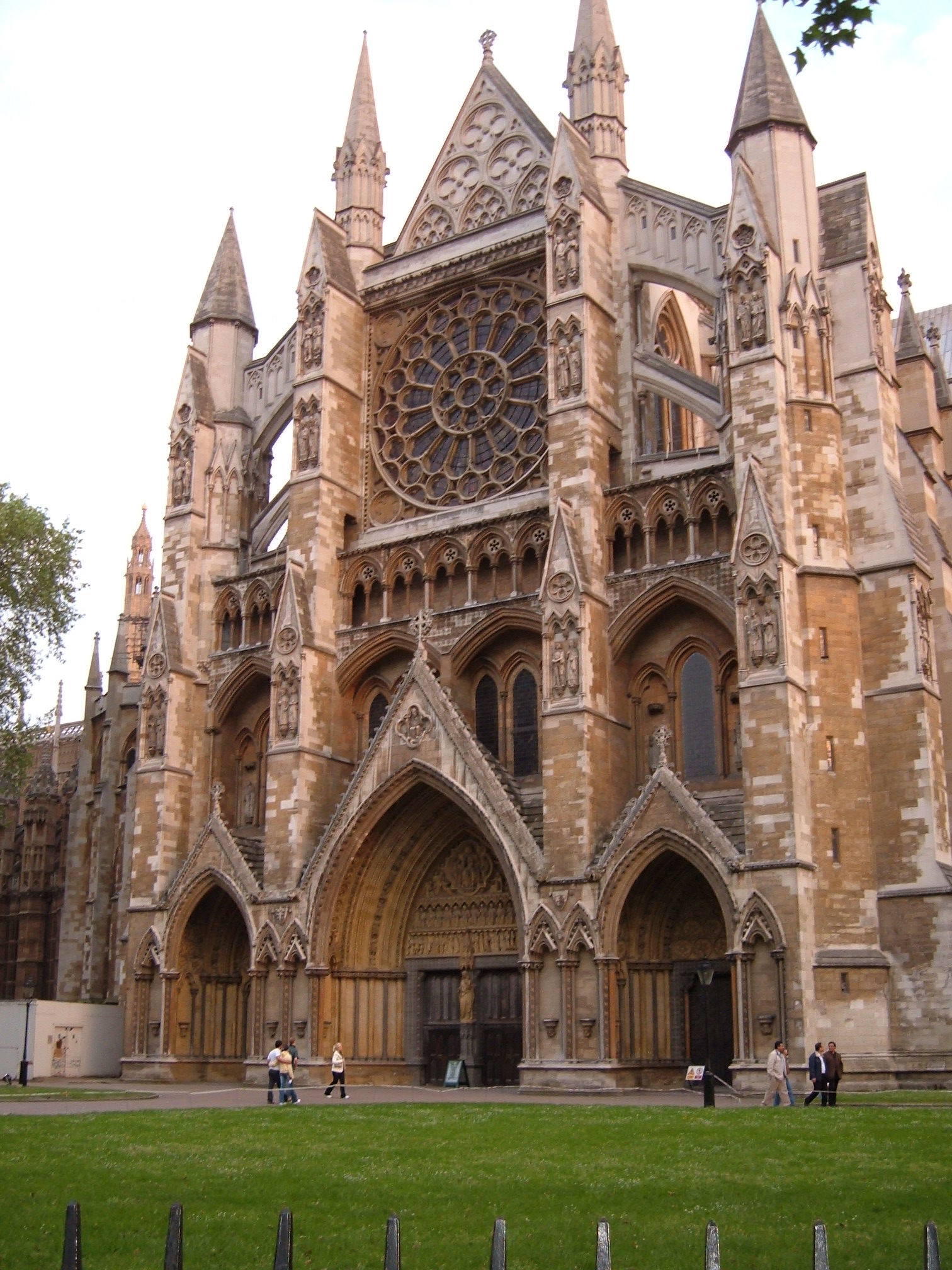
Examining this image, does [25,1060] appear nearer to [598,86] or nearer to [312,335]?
[312,335]

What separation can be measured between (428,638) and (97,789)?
16737mm

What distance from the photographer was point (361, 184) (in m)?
42.0

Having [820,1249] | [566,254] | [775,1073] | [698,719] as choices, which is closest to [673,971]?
[698,719]

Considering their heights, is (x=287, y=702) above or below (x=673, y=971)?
above

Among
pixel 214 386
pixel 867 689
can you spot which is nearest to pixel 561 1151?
pixel 867 689

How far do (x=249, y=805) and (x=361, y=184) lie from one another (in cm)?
1802

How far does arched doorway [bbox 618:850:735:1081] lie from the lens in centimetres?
3003

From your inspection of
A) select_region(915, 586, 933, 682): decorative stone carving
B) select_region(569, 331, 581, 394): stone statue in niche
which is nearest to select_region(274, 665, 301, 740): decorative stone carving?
select_region(569, 331, 581, 394): stone statue in niche

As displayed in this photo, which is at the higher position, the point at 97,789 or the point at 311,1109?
the point at 97,789

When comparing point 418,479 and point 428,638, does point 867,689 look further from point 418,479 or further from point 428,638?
point 418,479

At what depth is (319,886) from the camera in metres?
33.6

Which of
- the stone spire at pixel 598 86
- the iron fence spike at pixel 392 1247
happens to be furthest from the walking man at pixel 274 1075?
the stone spire at pixel 598 86

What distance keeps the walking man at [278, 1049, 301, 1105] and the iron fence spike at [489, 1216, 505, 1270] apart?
1878 cm

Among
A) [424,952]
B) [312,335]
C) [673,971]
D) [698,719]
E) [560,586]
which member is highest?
[312,335]
